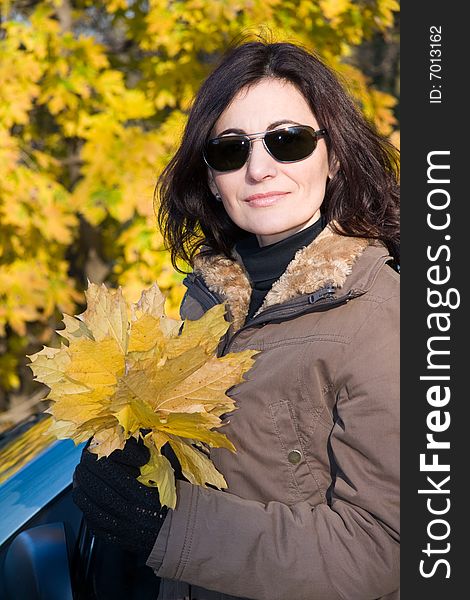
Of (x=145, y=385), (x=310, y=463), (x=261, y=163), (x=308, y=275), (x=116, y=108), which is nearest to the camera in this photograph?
(x=145, y=385)

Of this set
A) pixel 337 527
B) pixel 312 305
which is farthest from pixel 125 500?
pixel 312 305

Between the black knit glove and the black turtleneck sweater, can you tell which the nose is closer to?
the black turtleneck sweater

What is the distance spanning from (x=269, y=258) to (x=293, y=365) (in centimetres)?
39

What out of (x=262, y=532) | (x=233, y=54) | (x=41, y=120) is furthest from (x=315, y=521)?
(x=41, y=120)

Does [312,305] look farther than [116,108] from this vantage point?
No

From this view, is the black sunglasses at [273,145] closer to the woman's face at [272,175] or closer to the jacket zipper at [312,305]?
the woman's face at [272,175]

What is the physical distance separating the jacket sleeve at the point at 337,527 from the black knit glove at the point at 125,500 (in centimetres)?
4

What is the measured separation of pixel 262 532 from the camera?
51.9 inches

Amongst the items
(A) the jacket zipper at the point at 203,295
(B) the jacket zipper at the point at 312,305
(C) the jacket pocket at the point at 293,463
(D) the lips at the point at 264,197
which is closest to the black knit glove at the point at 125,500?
(C) the jacket pocket at the point at 293,463

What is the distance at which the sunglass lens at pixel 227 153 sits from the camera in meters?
1.64

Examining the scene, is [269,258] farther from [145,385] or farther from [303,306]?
[145,385]

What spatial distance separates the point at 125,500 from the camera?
1374 mm

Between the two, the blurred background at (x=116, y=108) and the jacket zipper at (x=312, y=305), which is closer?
the jacket zipper at (x=312, y=305)

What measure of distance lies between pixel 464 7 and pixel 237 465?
2.88ft
